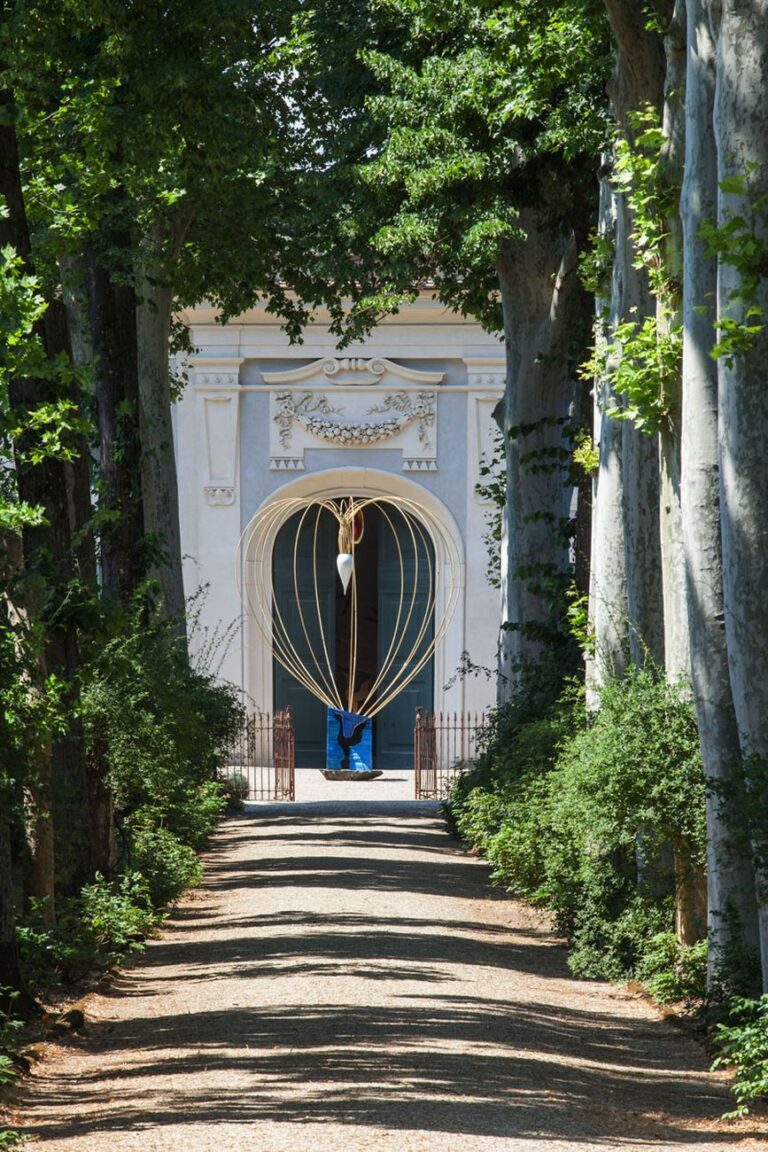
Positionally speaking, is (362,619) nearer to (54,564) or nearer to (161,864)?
(161,864)

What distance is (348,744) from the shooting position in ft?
117

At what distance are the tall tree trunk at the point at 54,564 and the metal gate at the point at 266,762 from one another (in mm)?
13990

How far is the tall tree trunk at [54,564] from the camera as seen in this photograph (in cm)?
1159

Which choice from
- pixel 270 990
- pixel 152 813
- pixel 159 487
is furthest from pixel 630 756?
pixel 159 487

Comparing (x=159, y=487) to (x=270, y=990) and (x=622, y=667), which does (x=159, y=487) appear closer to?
(x=622, y=667)

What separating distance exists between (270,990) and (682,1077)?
2.76 meters

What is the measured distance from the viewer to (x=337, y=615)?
37.6 m

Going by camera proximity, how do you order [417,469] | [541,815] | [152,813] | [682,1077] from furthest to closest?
[417,469], [152,813], [541,815], [682,1077]

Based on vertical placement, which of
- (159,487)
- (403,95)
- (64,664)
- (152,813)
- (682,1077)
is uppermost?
(403,95)

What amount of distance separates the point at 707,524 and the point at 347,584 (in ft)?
84.6

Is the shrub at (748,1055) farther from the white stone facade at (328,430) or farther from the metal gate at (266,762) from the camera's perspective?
the white stone facade at (328,430)

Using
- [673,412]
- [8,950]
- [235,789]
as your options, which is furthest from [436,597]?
[8,950]

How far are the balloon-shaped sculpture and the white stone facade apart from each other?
30cm

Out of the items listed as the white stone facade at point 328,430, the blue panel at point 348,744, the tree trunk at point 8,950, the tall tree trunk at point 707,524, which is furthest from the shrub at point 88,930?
the white stone facade at point 328,430
